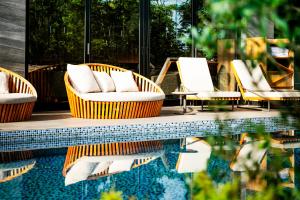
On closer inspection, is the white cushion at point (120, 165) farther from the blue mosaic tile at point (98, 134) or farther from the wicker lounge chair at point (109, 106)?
the wicker lounge chair at point (109, 106)

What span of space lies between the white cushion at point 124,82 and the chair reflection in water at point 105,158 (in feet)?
5.97

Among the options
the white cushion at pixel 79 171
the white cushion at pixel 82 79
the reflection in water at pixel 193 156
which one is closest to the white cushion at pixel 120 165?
the white cushion at pixel 79 171

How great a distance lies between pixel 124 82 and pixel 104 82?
35cm

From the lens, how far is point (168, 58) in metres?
9.61

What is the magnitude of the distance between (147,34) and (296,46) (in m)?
8.67

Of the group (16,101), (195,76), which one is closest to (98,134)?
(16,101)

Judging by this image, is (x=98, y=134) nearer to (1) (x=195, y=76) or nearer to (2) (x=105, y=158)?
(2) (x=105, y=158)

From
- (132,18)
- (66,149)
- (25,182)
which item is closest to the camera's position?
(25,182)

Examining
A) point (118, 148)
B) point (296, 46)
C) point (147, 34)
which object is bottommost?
point (118, 148)

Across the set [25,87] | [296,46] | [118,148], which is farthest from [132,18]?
[296,46]

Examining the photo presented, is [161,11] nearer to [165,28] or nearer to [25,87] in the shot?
[165,28]

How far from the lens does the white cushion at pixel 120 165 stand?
4082mm

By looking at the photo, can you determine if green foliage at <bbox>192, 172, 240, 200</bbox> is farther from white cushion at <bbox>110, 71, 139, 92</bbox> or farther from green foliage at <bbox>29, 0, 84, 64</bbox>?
green foliage at <bbox>29, 0, 84, 64</bbox>

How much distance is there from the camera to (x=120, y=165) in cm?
432
